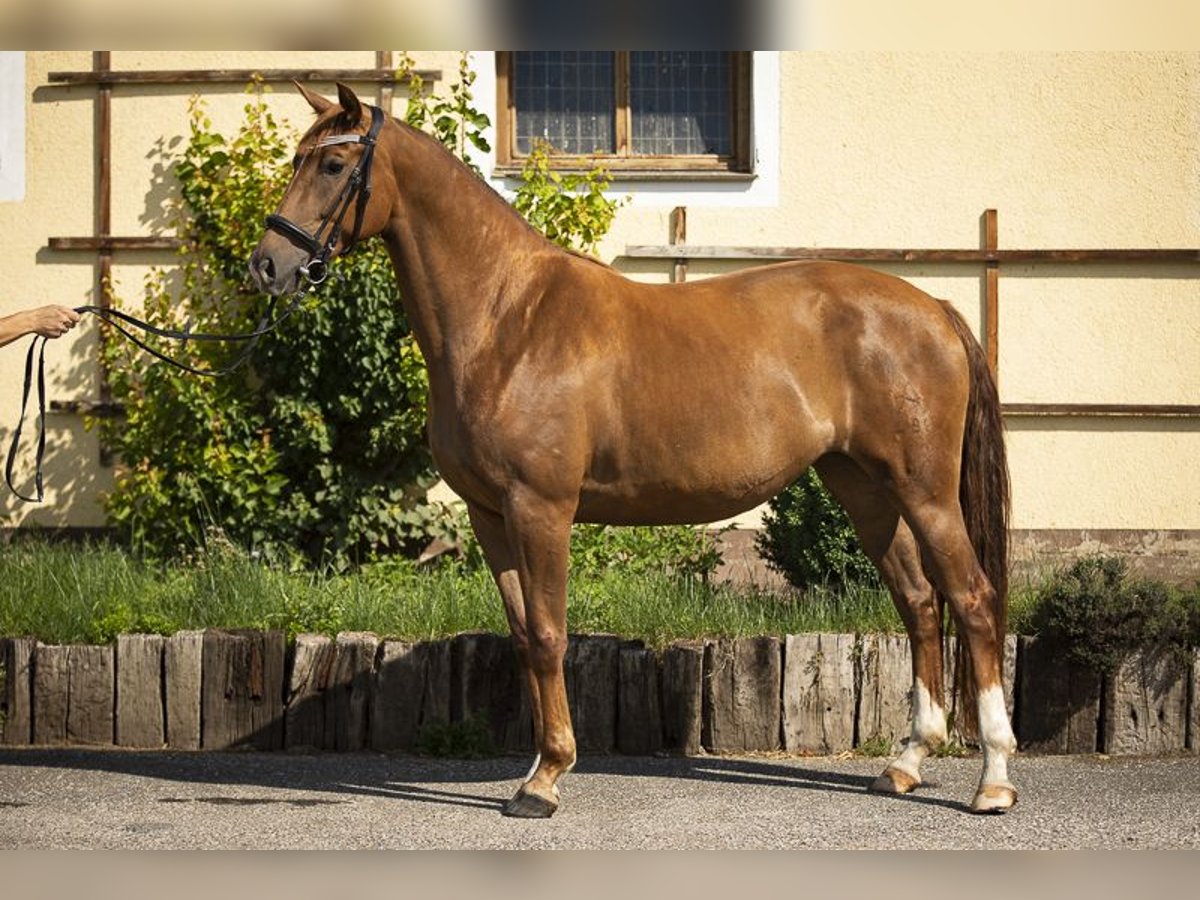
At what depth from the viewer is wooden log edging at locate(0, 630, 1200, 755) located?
22.5ft

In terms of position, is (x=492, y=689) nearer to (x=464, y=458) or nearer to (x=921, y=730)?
(x=464, y=458)

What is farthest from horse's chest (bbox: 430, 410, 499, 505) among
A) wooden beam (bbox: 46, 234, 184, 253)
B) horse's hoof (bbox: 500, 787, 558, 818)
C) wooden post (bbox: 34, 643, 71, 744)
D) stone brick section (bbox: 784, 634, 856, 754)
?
wooden beam (bbox: 46, 234, 184, 253)

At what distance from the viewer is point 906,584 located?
6.46 metres

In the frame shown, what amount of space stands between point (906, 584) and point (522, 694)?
1782 mm

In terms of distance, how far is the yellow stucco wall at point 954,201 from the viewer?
998cm

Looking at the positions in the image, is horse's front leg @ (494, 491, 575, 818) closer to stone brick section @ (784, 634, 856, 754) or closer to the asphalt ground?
the asphalt ground


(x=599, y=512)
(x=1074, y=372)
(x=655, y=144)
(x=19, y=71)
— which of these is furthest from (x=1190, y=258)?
(x=19, y=71)

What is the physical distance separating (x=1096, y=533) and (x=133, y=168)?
663 centimetres

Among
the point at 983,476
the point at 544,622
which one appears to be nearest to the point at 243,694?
the point at 544,622

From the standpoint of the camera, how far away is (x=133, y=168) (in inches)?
395

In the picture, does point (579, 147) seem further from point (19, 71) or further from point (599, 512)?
point (599, 512)

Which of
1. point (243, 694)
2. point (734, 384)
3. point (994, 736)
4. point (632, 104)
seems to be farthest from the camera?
point (632, 104)

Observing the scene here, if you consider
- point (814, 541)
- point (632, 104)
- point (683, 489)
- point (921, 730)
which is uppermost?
point (632, 104)
